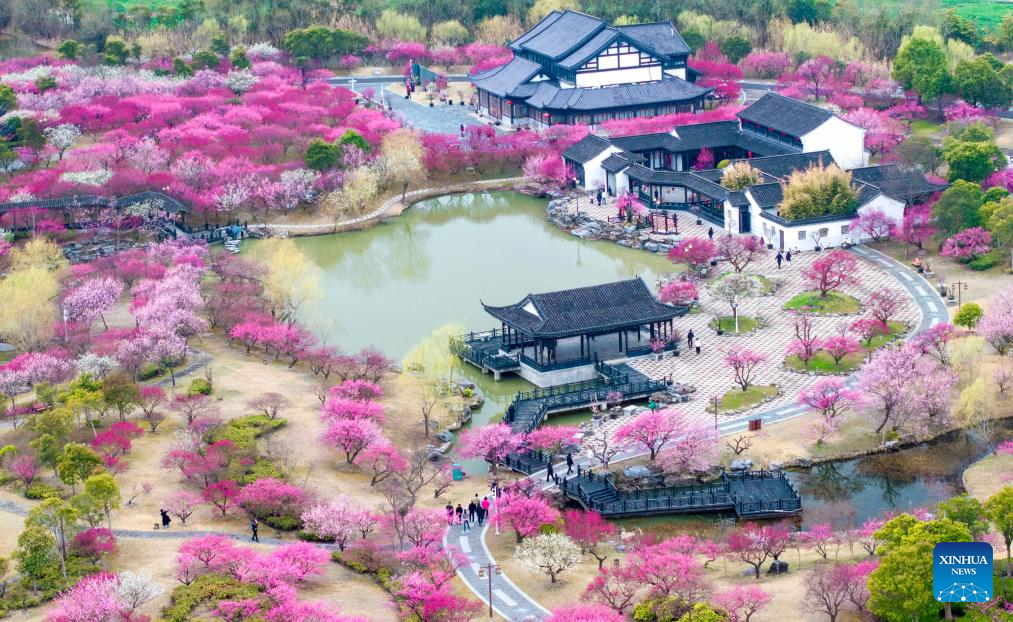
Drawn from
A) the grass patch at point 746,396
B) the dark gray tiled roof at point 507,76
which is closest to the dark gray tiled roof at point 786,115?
the dark gray tiled roof at point 507,76

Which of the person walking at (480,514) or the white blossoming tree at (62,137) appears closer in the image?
the person walking at (480,514)

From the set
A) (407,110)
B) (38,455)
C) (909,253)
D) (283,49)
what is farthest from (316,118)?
(38,455)

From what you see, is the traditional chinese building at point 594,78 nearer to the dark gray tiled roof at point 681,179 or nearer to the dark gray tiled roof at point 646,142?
Answer: the dark gray tiled roof at point 646,142

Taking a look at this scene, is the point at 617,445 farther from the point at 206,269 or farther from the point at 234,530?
the point at 206,269

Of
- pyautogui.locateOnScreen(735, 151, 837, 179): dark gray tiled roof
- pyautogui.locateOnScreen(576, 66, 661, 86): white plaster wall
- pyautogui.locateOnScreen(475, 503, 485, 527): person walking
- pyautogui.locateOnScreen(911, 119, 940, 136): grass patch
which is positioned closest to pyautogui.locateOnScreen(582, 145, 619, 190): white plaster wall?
pyautogui.locateOnScreen(735, 151, 837, 179): dark gray tiled roof

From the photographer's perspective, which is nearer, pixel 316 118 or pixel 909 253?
pixel 909 253

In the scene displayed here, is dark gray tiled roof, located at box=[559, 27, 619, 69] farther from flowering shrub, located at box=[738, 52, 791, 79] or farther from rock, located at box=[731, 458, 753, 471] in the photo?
rock, located at box=[731, 458, 753, 471]

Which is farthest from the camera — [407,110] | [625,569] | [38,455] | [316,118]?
[407,110]
